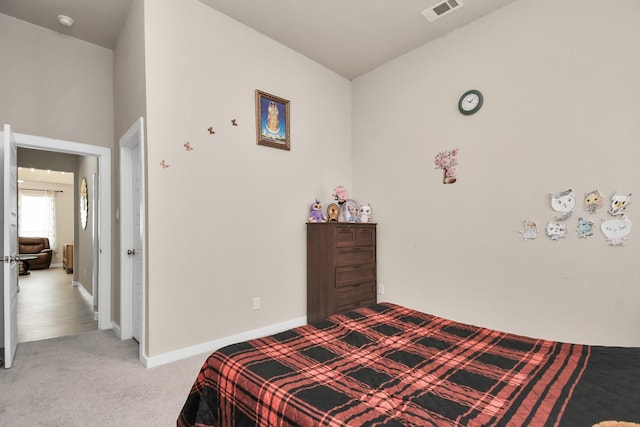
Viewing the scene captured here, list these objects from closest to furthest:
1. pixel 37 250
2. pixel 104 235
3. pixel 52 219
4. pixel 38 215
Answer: pixel 104 235 < pixel 37 250 < pixel 38 215 < pixel 52 219

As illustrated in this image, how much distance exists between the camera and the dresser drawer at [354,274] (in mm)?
3270

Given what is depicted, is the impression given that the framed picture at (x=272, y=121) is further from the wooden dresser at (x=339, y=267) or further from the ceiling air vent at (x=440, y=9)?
the ceiling air vent at (x=440, y=9)

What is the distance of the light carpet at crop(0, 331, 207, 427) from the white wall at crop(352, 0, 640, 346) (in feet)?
7.92

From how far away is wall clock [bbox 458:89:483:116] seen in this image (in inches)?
113

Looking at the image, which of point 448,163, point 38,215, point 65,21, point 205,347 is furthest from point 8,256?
point 38,215

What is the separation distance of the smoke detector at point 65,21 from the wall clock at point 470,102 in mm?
3788

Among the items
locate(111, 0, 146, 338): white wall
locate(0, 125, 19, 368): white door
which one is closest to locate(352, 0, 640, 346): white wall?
locate(111, 0, 146, 338): white wall

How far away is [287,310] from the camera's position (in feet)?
11.1

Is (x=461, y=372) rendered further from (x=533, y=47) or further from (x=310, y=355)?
(x=533, y=47)

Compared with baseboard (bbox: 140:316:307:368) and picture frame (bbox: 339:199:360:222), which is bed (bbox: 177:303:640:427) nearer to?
baseboard (bbox: 140:316:307:368)

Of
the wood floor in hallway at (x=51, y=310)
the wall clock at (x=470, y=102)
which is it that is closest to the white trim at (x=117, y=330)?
the wood floor in hallway at (x=51, y=310)

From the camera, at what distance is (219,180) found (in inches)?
112

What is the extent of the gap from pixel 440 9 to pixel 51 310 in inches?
229

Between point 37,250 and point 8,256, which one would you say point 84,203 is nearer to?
point 8,256
